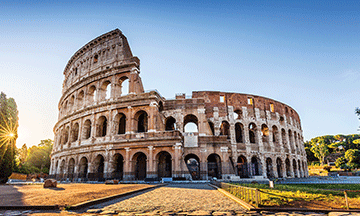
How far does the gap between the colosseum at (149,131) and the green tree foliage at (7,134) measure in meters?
7.10

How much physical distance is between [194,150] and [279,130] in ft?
49.3

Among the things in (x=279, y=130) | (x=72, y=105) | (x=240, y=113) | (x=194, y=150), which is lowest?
(x=194, y=150)

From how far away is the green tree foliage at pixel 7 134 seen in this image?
17406 millimetres

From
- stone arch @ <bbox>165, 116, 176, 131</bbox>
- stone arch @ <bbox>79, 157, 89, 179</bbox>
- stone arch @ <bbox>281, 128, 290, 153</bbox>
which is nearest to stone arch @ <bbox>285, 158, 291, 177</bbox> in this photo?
stone arch @ <bbox>281, 128, 290, 153</bbox>

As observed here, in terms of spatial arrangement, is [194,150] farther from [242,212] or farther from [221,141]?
[242,212]

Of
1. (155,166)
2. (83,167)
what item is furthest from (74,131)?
(155,166)

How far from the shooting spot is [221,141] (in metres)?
24.0

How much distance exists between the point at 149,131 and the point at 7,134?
40.6ft

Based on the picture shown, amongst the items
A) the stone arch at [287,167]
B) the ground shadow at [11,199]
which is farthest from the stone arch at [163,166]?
the stone arch at [287,167]

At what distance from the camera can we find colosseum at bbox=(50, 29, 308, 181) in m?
22.2

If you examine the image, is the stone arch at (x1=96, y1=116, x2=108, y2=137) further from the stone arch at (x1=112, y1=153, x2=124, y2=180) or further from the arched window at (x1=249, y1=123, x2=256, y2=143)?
the arched window at (x1=249, y1=123, x2=256, y2=143)

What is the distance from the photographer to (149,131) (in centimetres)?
2219

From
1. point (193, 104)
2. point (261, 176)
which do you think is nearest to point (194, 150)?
point (193, 104)

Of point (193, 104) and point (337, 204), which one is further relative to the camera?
point (193, 104)
